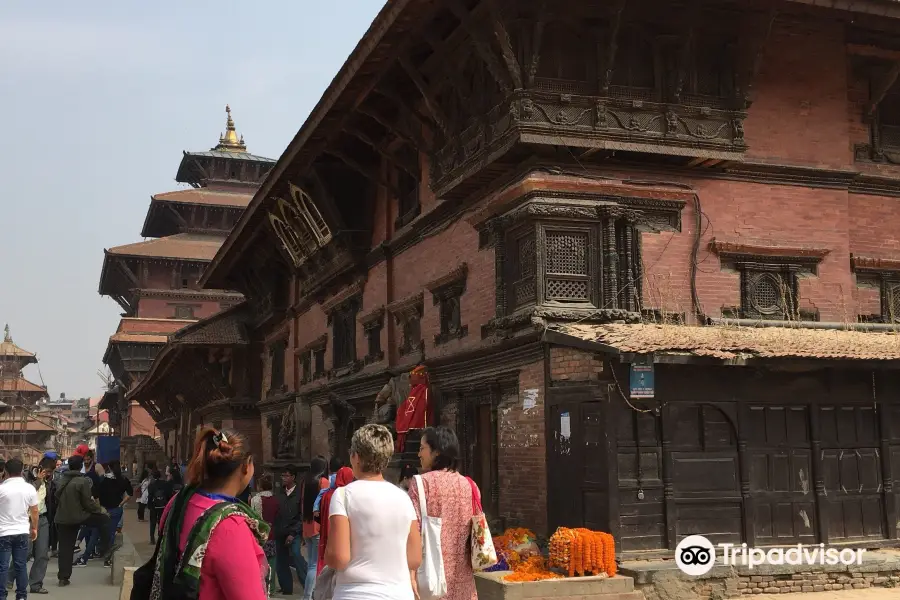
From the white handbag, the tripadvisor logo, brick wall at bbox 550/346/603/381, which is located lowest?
the tripadvisor logo

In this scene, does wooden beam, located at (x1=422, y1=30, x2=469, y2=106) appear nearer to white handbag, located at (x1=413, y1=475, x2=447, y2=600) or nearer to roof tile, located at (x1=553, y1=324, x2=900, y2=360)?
roof tile, located at (x1=553, y1=324, x2=900, y2=360)

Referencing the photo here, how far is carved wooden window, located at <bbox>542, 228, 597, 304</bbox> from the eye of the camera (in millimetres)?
12008

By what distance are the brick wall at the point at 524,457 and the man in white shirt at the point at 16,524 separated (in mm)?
5713

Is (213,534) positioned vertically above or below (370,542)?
above

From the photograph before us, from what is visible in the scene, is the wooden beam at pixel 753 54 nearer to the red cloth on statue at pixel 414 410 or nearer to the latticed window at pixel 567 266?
the latticed window at pixel 567 266

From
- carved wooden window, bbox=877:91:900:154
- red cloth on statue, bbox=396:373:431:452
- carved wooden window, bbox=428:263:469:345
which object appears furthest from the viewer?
red cloth on statue, bbox=396:373:431:452

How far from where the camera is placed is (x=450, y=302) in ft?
48.6

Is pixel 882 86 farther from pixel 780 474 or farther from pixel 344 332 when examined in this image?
pixel 344 332

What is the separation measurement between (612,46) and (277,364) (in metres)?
18.3

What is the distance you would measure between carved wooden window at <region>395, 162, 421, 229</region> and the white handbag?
1095 cm

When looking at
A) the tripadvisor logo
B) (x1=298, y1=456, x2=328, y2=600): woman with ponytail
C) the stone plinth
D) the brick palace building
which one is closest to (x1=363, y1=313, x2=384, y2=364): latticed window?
the brick palace building

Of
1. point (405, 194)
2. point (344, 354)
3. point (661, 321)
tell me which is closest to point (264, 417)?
point (344, 354)

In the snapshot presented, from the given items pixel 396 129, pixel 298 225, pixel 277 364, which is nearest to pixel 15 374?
pixel 277 364

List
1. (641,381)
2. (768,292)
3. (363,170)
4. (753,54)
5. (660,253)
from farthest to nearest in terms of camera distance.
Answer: (363,170)
(768,292)
(753,54)
(660,253)
(641,381)
